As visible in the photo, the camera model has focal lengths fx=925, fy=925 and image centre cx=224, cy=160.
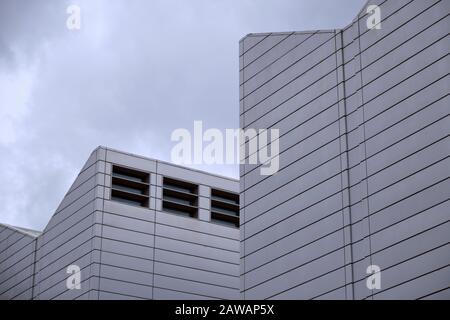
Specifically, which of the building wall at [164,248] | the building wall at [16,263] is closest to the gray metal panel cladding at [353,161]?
the building wall at [164,248]

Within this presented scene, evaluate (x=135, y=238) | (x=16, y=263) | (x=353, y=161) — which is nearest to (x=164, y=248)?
(x=135, y=238)

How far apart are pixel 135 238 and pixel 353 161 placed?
20.8 meters

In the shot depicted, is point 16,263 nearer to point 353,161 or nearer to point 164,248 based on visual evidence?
point 164,248

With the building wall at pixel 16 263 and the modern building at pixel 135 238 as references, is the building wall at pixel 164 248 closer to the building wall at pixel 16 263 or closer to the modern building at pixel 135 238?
the modern building at pixel 135 238

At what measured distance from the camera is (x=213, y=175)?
2506 inches

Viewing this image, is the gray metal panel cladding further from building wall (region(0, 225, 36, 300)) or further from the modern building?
building wall (region(0, 225, 36, 300))

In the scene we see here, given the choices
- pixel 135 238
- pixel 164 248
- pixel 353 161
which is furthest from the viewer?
pixel 164 248

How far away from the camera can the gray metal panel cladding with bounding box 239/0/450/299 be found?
3594 centimetres

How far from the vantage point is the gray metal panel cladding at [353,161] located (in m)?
35.9

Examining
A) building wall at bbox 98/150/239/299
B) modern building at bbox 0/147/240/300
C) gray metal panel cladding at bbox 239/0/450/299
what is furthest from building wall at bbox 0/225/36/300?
gray metal panel cladding at bbox 239/0/450/299

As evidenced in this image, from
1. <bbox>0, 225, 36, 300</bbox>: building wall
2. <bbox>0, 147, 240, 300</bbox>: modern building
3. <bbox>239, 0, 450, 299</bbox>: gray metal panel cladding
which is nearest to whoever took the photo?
<bbox>239, 0, 450, 299</bbox>: gray metal panel cladding

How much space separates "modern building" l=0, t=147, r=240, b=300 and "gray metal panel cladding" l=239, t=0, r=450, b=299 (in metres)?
12.0

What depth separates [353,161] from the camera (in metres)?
40.8

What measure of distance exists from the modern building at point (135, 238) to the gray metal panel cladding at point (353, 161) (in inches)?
473
